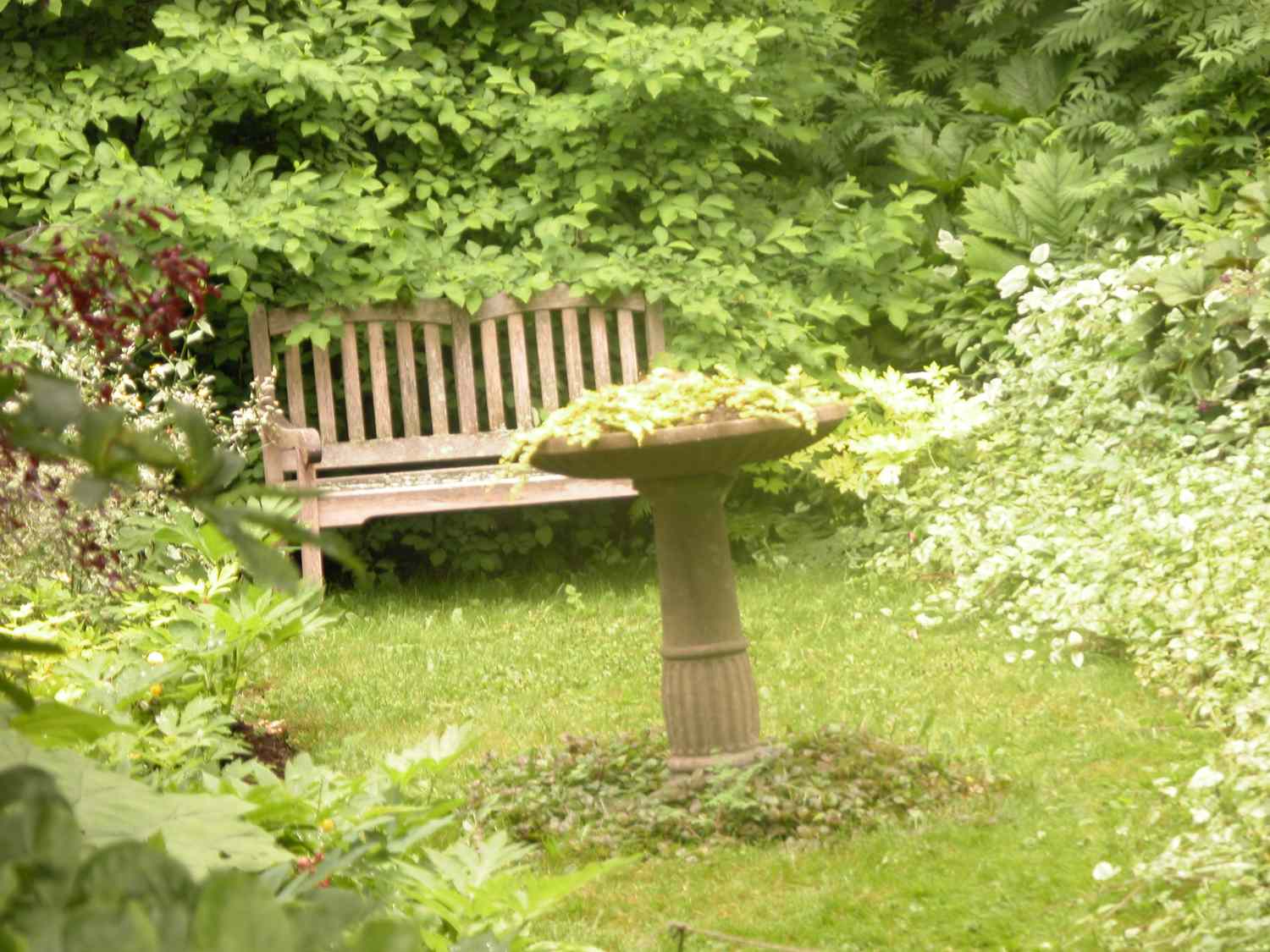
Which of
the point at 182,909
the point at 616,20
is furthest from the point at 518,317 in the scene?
the point at 182,909

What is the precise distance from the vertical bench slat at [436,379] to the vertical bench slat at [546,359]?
475 mm

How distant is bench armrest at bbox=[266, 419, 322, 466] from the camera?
6973 mm

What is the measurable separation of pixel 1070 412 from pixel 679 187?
7.30 feet

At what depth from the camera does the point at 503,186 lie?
27.1 feet

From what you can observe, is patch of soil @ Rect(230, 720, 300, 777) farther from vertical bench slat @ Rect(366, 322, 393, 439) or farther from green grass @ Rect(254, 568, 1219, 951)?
vertical bench slat @ Rect(366, 322, 393, 439)

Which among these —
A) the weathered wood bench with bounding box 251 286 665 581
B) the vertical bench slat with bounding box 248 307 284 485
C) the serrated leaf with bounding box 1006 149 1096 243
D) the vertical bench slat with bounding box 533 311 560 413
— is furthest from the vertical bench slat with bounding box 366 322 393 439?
the serrated leaf with bounding box 1006 149 1096 243

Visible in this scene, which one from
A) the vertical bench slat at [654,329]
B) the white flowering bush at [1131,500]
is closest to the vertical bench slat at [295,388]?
the vertical bench slat at [654,329]

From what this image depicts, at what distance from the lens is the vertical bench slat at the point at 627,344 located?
786 centimetres

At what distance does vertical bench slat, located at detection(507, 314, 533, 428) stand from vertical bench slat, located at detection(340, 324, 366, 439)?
737 millimetres

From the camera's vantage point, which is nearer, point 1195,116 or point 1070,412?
point 1070,412

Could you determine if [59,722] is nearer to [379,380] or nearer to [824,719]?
[824,719]

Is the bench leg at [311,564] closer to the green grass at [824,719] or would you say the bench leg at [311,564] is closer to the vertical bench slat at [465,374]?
the green grass at [824,719]

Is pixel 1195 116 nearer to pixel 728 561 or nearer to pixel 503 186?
pixel 503 186

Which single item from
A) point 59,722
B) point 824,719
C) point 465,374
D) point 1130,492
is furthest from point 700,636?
point 465,374
